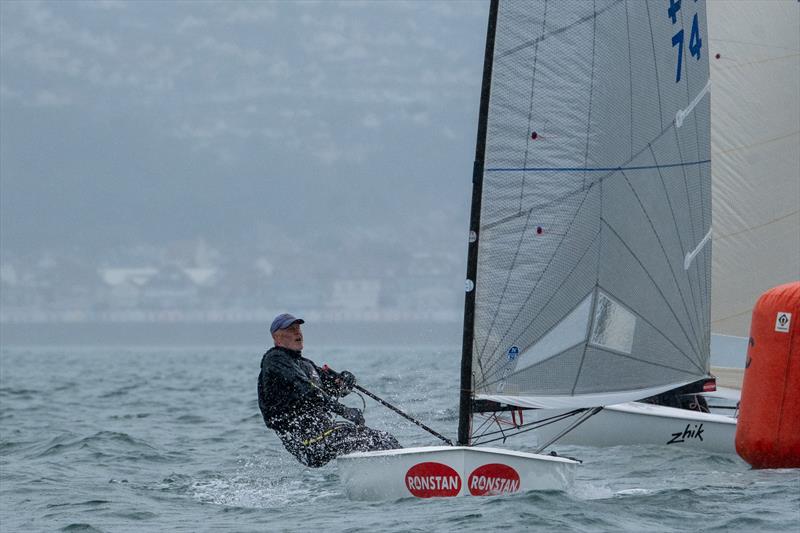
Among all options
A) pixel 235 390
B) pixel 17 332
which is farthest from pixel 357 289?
pixel 235 390

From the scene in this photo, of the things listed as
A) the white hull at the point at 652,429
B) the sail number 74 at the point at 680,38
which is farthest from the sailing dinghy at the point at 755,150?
the sail number 74 at the point at 680,38

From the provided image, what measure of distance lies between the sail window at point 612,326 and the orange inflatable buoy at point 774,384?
3.83ft

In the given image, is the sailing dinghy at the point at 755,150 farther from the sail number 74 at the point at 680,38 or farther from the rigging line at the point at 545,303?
the rigging line at the point at 545,303

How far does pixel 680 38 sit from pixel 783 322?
7.00 ft

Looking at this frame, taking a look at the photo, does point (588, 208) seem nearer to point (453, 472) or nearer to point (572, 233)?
point (572, 233)

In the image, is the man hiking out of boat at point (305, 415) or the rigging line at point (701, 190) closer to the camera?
the man hiking out of boat at point (305, 415)

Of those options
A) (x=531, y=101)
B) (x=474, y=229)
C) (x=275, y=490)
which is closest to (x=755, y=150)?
(x=531, y=101)

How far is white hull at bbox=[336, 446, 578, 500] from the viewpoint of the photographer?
26.1 ft

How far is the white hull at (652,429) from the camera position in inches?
452

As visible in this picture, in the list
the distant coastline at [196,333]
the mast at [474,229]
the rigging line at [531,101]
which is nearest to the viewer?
the mast at [474,229]

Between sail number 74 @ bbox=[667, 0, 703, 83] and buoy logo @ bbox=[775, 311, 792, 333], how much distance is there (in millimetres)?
1821

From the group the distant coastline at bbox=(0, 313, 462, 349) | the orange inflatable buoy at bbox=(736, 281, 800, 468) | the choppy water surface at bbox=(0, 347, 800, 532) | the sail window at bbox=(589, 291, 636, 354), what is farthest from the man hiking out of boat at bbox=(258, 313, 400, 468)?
the distant coastline at bbox=(0, 313, 462, 349)

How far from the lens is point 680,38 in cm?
917

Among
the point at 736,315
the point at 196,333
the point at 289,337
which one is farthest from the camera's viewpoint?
the point at 196,333
